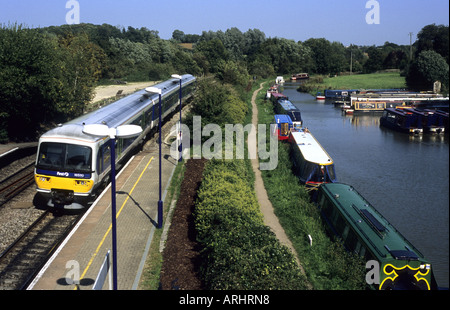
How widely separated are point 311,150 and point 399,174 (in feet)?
16.5

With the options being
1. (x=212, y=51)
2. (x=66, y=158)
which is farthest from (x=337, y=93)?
(x=66, y=158)

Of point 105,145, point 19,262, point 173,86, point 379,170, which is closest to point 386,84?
point 173,86

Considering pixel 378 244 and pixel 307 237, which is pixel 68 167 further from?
pixel 378 244

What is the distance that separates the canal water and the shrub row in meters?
3.80

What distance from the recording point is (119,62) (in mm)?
75688

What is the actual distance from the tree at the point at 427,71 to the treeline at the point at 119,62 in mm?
585

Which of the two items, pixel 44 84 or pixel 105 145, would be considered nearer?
pixel 105 145

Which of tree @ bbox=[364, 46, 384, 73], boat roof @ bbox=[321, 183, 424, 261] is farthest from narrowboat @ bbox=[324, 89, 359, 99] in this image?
boat roof @ bbox=[321, 183, 424, 261]

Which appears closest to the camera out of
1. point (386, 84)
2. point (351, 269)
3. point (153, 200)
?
point (351, 269)

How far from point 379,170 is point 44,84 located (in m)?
24.5

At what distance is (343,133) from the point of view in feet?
147

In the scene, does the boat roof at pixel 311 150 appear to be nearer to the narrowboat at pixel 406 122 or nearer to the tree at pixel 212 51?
the narrowboat at pixel 406 122

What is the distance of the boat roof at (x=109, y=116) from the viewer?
17.0 m

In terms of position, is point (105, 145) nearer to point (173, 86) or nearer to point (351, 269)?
point (351, 269)
